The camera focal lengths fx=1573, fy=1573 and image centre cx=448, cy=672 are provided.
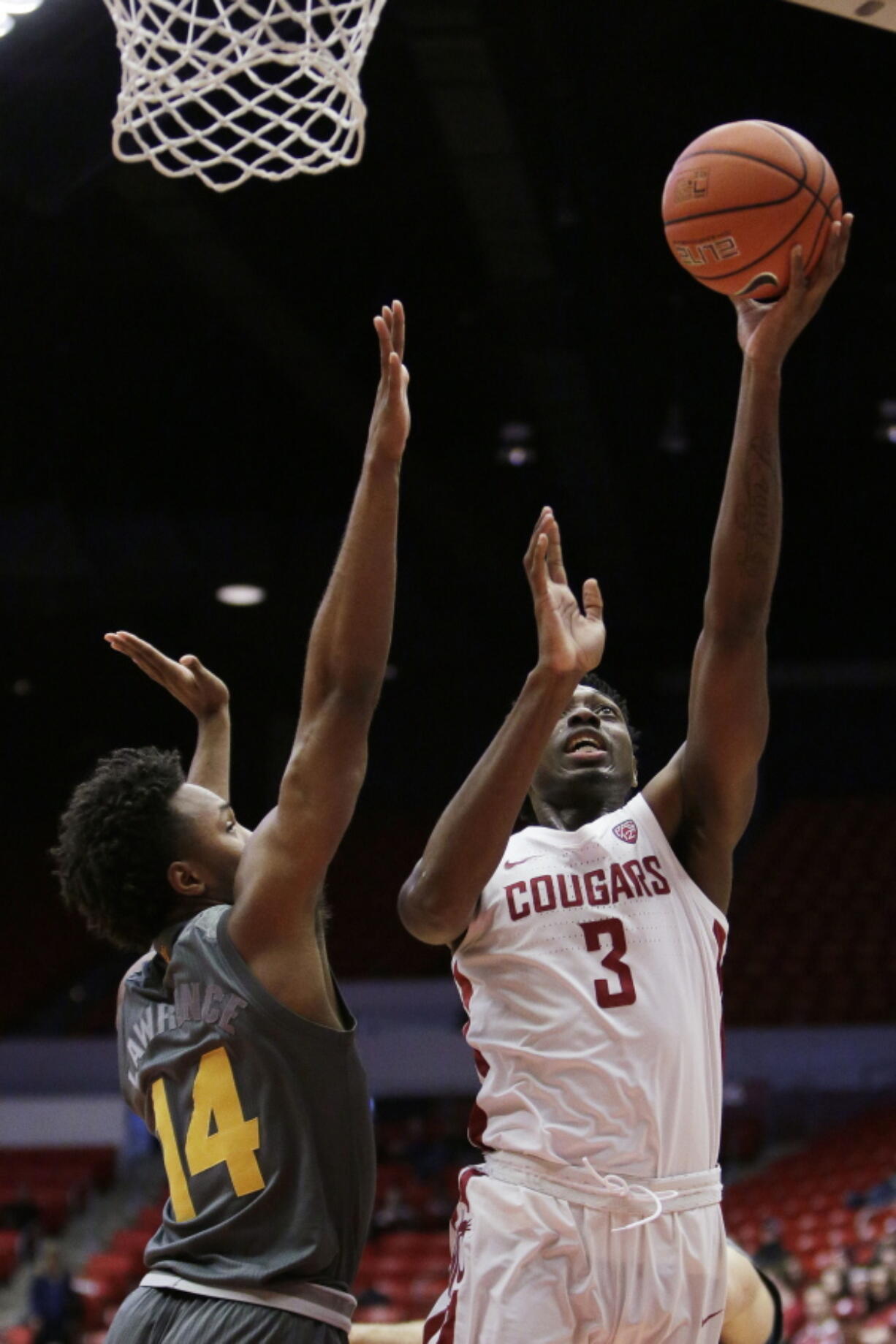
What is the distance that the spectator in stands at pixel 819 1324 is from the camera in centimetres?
674

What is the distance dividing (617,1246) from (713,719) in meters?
0.88

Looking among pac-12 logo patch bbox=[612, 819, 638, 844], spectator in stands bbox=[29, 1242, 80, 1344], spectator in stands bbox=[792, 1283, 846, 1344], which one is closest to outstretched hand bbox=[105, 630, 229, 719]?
pac-12 logo patch bbox=[612, 819, 638, 844]

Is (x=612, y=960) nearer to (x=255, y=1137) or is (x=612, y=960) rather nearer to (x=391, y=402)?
(x=255, y=1137)

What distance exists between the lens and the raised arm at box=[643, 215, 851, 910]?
8.91 feet

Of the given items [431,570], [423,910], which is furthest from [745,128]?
[431,570]

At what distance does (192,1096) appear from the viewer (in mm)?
2297

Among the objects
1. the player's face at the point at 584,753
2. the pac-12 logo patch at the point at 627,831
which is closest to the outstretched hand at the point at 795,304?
the player's face at the point at 584,753

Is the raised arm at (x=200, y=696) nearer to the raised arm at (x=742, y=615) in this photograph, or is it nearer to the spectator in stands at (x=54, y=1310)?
the raised arm at (x=742, y=615)

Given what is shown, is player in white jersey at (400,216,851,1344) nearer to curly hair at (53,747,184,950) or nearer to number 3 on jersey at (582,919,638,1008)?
number 3 on jersey at (582,919,638,1008)

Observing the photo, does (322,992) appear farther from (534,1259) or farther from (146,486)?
(146,486)

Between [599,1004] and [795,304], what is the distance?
125cm

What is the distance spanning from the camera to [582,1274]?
2.46 metres

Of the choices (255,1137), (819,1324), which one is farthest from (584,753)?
(819,1324)

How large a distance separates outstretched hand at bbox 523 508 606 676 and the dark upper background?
174 inches
